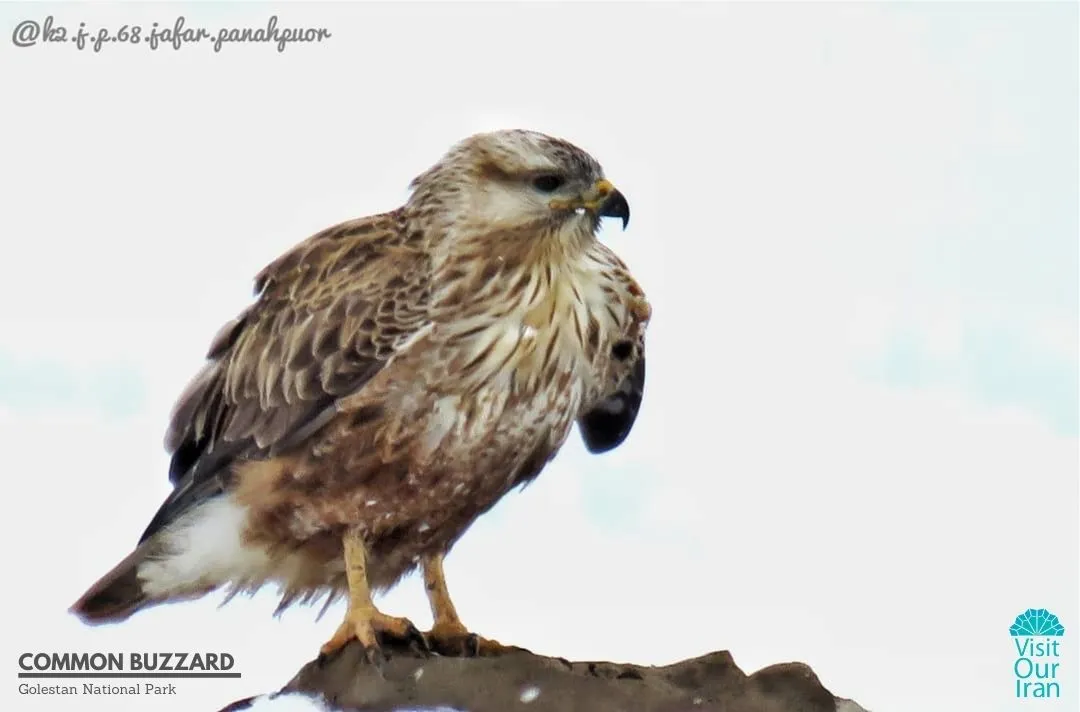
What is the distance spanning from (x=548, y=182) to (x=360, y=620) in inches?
62.9

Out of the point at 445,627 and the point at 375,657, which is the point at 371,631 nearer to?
the point at 375,657

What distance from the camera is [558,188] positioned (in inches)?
254

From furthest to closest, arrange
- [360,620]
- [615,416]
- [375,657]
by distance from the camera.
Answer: [615,416] < [360,620] < [375,657]

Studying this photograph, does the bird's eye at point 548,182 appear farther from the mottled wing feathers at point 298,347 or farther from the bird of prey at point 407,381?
the mottled wing feathers at point 298,347

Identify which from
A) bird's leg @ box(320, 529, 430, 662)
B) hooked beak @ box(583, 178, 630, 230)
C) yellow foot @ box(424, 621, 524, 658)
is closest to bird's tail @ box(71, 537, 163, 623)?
→ bird's leg @ box(320, 529, 430, 662)

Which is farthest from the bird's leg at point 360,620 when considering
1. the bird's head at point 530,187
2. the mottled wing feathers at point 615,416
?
the bird's head at point 530,187

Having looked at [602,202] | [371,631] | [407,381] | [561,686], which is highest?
[602,202]

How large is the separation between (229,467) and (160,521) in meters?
0.36

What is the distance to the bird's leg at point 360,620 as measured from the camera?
6.49 meters

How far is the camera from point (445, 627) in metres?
6.82

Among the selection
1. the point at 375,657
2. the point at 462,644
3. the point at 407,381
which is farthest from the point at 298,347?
the point at 462,644

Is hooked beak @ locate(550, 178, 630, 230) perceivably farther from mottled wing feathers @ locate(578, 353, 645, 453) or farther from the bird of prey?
mottled wing feathers @ locate(578, 353, 645, 453)

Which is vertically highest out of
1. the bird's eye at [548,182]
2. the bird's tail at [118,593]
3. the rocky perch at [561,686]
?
A: the bird's eye at [548,182]

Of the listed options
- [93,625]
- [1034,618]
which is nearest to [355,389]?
[93,625]
